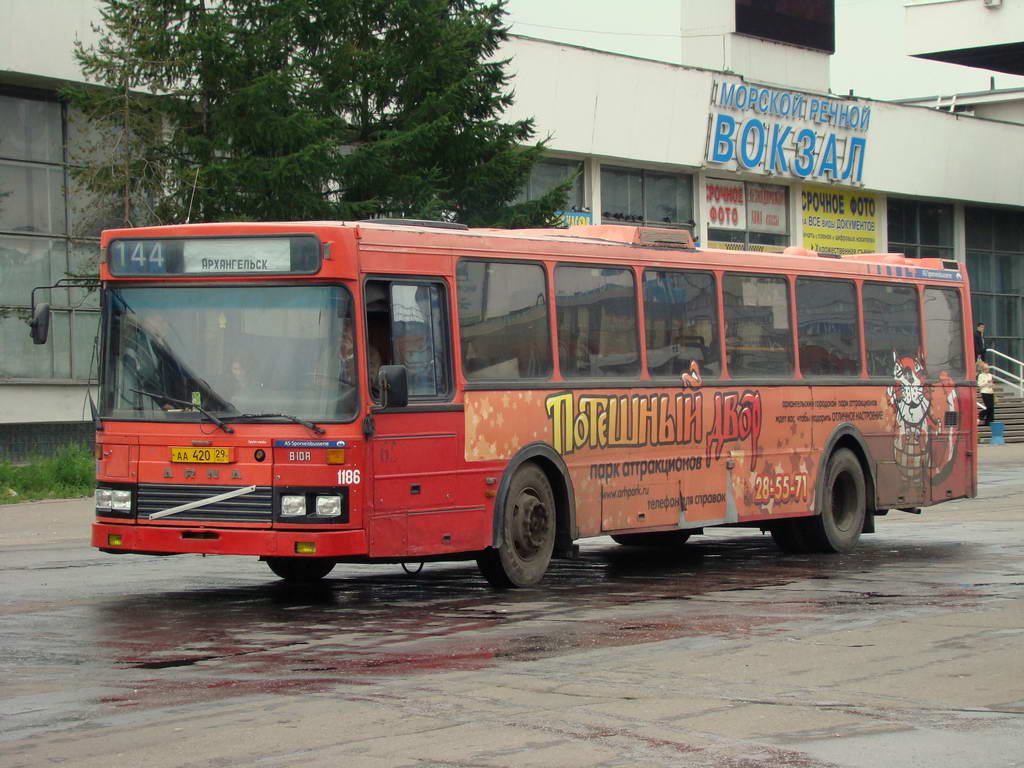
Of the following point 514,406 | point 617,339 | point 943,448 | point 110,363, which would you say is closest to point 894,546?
point 943,448

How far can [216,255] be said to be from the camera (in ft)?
40.7

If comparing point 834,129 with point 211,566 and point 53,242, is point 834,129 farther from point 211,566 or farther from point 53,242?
point 211,566

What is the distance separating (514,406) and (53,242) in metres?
16.4

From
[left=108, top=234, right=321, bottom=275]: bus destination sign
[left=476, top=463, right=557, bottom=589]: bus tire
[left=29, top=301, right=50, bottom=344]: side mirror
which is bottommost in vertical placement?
[left=476, top=463, right=557, bottom=589]: bus tire

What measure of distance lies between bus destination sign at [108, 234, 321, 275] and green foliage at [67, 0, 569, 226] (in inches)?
422

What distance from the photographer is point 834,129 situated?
1751 inches

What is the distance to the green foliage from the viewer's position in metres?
23.8

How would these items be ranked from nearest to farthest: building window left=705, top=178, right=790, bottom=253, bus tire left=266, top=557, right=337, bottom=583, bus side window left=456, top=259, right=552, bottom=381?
bus side window left=456, top=259, right=552, bottom=381 → bus tire left=266, top=557, right=337, bottom=583 → building window left=705, top=178, right=790, bottom=253

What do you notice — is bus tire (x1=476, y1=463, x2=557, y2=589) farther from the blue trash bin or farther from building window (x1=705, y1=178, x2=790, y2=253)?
building window (x1=705, y1=178, x2=790, y2=253)

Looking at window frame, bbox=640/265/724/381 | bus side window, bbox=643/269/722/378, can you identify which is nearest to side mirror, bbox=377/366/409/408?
window frame, bbox=640/265/724/381

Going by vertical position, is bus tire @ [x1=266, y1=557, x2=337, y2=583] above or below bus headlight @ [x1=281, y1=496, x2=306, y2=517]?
below

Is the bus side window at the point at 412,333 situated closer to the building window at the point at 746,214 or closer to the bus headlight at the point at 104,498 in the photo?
the bus headlight at the point at 104,498

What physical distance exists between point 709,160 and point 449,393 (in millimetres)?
29535

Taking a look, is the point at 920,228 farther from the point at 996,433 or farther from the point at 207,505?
the point at 207,505
